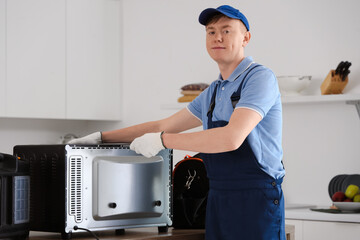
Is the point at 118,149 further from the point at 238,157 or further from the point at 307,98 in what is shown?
the point at 307,98

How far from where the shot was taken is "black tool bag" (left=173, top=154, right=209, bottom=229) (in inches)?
73.6

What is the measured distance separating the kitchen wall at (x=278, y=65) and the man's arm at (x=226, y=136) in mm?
1804

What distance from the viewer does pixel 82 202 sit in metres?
1.63

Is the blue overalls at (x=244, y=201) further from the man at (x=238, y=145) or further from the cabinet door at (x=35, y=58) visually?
the cabinet door at (x=35, y=58)

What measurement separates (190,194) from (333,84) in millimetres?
1511

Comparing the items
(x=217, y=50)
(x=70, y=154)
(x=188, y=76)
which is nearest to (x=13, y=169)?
(x=70, y=154)

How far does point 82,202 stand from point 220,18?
0.70m

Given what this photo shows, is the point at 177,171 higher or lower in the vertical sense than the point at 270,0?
lower

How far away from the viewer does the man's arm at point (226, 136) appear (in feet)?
5.15

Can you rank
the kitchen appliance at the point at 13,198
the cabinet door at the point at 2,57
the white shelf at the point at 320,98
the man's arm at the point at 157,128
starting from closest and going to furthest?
the kitchen appliance at the point at 13,198 < the man's arm at the point at 157,128 < the white shelf at the point at 320,98 < the cabinet door at the point at 2,57

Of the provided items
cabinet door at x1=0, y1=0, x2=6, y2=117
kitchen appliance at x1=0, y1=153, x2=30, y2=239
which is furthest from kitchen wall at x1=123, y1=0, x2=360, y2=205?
kitchen appliance at x1=0, y1=153, x2=30, y2=239

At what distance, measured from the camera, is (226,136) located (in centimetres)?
157

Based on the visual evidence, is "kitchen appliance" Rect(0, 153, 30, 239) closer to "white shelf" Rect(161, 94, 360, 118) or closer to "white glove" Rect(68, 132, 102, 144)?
"white glove" Rect(68, 132, 102, 144)

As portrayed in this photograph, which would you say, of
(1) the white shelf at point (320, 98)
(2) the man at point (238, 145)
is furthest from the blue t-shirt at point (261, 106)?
(1) the white shelf at point (320, 98)
